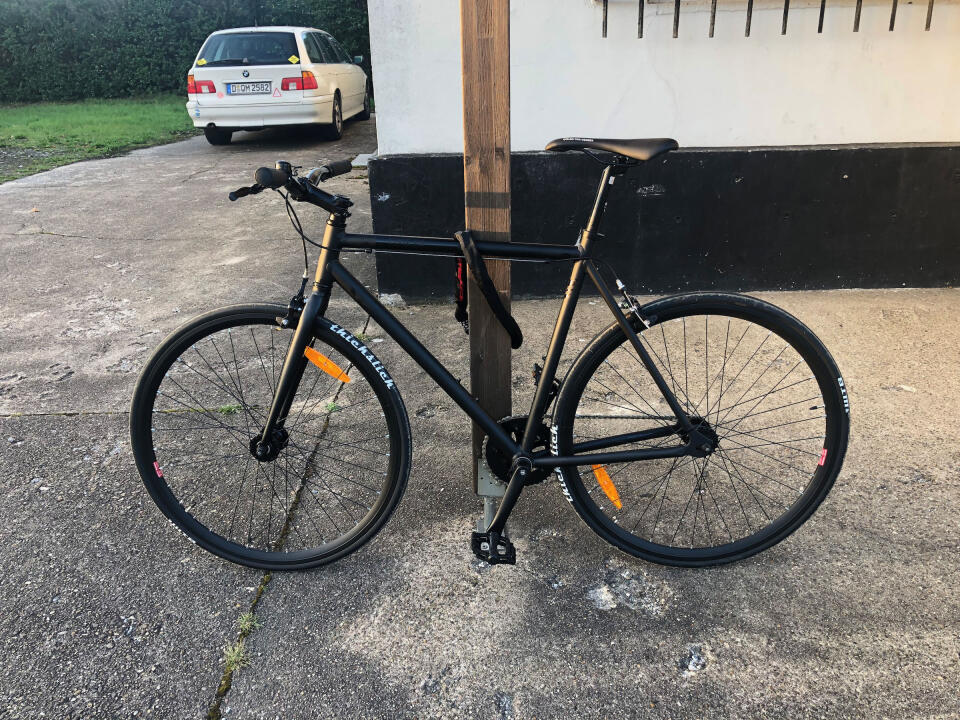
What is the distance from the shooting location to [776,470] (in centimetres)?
301

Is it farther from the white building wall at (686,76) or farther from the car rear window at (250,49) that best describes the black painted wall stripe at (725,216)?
the car rear window at (250,49)

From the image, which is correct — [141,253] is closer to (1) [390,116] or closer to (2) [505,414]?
(1) [390,116]

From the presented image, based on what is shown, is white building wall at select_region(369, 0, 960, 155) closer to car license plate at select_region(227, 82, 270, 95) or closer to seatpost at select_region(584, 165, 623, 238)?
seatpost at select_region(584, 165, 623, 238)

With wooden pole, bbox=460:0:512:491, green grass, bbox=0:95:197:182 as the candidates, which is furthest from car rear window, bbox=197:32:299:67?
wooden pole, bbox=460:0:512:491

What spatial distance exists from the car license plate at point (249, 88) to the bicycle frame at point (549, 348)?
920cm

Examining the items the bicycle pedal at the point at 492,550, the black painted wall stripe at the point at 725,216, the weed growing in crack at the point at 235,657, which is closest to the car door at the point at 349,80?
the black painted wall stripe at the point at 725,216

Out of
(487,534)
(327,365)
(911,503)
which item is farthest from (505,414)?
(911,503)

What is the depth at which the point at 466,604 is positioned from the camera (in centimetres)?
236

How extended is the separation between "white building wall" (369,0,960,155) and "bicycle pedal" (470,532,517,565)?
8.70ft

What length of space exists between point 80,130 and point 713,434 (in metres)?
14.0

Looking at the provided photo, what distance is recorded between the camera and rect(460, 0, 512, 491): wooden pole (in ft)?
7.64

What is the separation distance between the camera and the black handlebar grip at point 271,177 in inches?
81.7

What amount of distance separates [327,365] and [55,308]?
3384 millimetres

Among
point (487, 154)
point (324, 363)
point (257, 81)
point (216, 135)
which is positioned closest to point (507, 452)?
point (324, 363)
